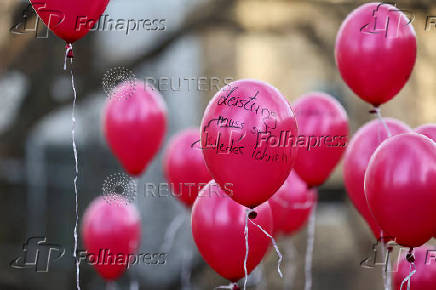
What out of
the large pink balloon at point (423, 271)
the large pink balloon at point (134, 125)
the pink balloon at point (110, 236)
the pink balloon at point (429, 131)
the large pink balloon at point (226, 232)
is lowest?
the pink balloon at point (110, 236)

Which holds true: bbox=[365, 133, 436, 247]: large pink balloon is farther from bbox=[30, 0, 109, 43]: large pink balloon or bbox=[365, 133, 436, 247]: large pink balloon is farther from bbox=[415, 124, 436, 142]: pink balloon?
bbox=[30, 0, 109, 43]: large pink balloon

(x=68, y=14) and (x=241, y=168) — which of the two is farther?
(x=68, y=14)

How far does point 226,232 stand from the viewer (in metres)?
1.76

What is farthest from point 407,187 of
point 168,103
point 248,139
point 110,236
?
point 168,103

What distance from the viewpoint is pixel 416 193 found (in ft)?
5.06

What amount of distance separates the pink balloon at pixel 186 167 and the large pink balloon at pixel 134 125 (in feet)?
0.36

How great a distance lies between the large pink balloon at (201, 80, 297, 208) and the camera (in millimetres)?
1585

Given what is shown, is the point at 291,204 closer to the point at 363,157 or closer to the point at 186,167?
the point at 186,167

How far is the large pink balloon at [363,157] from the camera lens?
2.00 metres

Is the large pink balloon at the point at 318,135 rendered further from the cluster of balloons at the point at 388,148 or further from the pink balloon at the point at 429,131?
the pink balloon at the point at 429,131

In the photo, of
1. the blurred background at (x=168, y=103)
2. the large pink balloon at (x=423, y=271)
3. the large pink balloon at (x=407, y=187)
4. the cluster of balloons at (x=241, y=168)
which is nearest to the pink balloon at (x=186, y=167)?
the cluster of balloons at (x=241, y=168)

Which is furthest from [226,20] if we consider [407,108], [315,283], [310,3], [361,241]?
[315,283]

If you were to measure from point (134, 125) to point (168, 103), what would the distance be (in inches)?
127

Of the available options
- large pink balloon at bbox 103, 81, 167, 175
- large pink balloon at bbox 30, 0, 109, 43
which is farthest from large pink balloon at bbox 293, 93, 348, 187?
large pink balloon at bbox 30, 0, 109, 43
